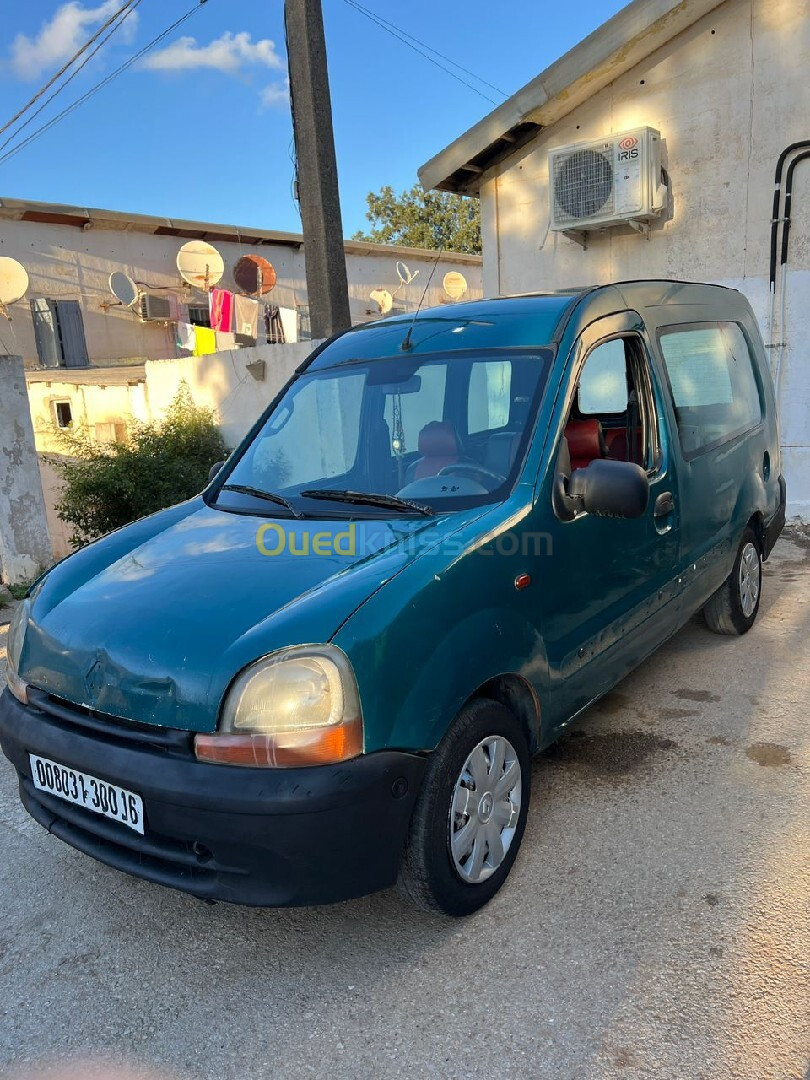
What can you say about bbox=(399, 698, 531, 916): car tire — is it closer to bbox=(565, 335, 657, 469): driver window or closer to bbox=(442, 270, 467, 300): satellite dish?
bbox=(565, 335, 657, 469): driver window

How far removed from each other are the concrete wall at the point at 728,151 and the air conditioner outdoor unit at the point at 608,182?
0.29 m

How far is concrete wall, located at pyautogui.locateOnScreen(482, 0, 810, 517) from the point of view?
261 inches

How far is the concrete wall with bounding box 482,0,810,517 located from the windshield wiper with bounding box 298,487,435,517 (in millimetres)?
5593

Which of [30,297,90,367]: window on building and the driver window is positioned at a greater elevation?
[30,297,90,367]: window on building

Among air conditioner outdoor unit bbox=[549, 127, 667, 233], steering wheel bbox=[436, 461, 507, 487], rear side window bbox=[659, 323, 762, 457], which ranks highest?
air conditioner outdoor unit bbox=[549, 127, 667, 233]

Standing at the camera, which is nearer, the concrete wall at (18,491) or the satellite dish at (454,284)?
the concrete wall at (18,491)

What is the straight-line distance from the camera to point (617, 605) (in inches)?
125

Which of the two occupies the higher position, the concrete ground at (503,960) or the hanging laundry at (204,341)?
the hanging laundry at (204,341)

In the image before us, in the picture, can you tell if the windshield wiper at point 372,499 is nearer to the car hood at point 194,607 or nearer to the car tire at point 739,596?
the car hood at point 194,607

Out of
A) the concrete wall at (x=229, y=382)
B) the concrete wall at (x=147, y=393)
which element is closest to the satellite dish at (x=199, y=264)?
the concrete wall at (x=147, y=393)

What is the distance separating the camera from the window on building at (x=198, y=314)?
15977 millimetres

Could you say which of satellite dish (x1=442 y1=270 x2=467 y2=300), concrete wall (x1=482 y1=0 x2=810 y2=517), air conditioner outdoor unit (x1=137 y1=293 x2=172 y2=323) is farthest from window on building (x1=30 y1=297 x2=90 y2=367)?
concrete wall (x1=482 y1=0 x2=810 y2=517)

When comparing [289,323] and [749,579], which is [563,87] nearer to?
[749,579]

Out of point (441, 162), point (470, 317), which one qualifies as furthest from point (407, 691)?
point (441, 162)
